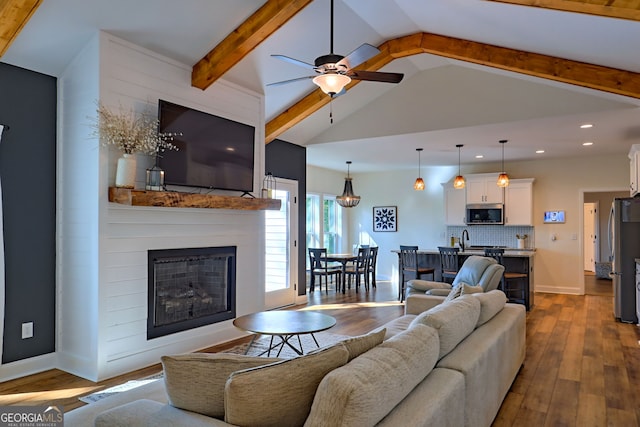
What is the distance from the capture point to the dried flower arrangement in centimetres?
362

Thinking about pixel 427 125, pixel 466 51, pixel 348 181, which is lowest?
pixel 348 181

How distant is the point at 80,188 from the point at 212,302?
72.3 inches

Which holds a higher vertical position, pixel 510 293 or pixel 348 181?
pixel 348 181

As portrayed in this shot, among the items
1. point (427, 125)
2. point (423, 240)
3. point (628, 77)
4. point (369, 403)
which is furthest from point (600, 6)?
point (423, 240)

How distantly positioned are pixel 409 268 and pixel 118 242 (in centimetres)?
487

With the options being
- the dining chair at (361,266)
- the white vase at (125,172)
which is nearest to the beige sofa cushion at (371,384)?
the white vase at (125,172)

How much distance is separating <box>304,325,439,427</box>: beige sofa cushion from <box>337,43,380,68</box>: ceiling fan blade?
217 cm

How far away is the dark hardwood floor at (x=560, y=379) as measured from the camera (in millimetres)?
3010

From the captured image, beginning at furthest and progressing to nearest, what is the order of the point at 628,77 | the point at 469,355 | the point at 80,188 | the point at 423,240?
the point at 423,240 → the point at 628,77 → the point at 80,188 → the point at 469,355

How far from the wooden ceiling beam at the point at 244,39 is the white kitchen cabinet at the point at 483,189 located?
19.7ft

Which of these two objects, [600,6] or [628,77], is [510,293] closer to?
[628,77]

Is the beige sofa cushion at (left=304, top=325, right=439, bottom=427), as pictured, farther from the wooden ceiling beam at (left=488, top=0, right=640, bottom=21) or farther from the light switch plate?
the light switch plate

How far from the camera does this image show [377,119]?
670 centimetres

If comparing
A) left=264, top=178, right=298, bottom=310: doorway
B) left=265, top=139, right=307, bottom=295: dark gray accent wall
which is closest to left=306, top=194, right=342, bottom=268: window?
left=265, top=139, right=307, bottom=295: dark gray accent wall
